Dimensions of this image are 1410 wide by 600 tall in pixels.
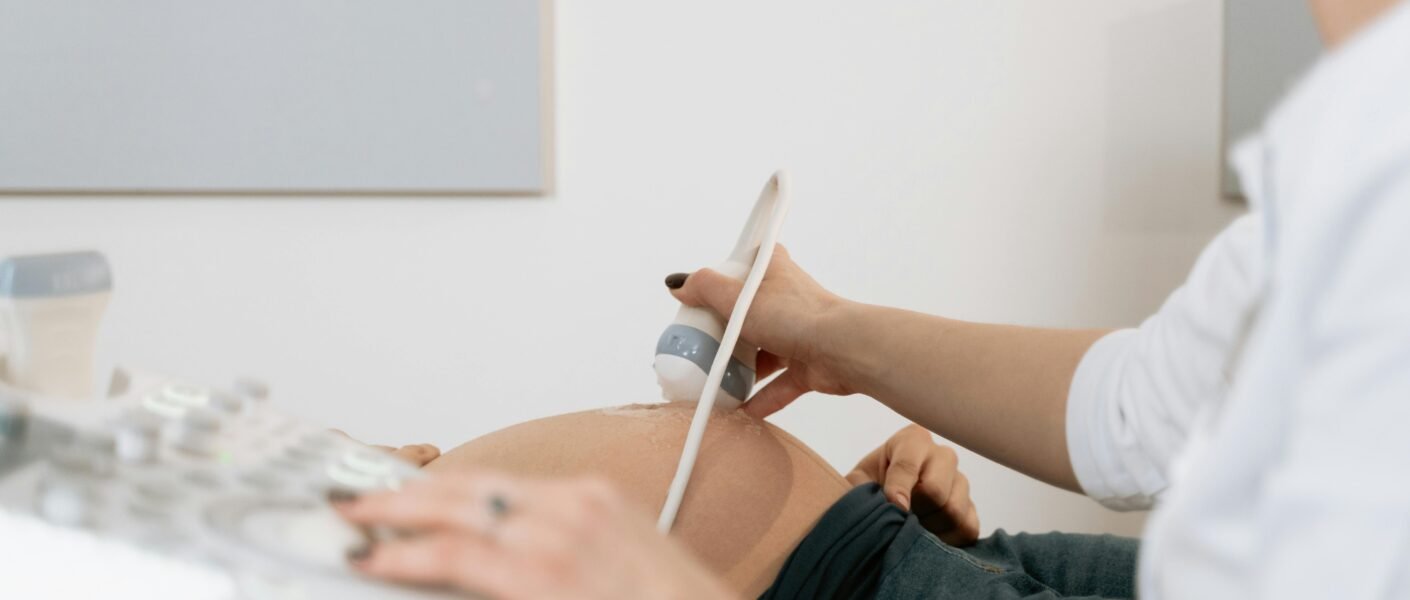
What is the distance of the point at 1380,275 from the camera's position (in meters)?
0.27

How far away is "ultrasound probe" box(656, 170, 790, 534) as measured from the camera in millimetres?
800

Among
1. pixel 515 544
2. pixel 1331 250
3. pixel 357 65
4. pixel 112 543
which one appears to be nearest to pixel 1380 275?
pixel 1331 250

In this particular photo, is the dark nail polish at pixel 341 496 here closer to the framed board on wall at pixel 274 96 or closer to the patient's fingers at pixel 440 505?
the patient's fingers at pixel 440 505

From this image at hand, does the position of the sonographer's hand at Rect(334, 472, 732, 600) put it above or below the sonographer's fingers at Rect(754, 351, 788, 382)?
above

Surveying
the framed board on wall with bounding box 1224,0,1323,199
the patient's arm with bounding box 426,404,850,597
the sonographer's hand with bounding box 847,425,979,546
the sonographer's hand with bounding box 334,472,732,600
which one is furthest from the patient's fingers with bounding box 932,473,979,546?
the framed board on wall with bounding box 1224,0,1323,199

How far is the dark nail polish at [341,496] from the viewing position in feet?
1.23

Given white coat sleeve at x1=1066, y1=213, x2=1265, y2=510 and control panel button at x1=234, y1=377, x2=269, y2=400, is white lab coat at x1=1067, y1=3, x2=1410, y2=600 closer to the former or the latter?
white coat sleeve at x1=1066, y1=213, x2=1265, y2=510

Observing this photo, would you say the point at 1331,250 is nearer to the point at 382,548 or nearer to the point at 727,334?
the point at 382,548

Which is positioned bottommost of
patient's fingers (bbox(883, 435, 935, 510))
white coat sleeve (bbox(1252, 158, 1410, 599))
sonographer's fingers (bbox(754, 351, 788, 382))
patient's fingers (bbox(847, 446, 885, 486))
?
patient's fingers (bbox(847, 446, 885, 486))

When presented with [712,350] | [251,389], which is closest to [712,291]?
[712,350]

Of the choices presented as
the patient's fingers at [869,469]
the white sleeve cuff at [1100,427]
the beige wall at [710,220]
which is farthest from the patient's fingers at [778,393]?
the beige wall at [710,220]

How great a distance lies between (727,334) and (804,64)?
832 millimetres

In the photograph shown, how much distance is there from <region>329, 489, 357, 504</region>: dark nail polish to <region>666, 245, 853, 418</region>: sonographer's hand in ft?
1.82

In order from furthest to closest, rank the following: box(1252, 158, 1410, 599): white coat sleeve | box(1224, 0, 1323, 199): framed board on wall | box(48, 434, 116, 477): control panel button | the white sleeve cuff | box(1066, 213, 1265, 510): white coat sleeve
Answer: box(1224, 0, 1323, 199): framed board on wall, the white sleeve cuff, box(1066, 213, 1265, 510): white coat sleeve, box(48, 434, 116, 477): control panel button, box(1252, 158, 1410, 599): white coat sleeve
